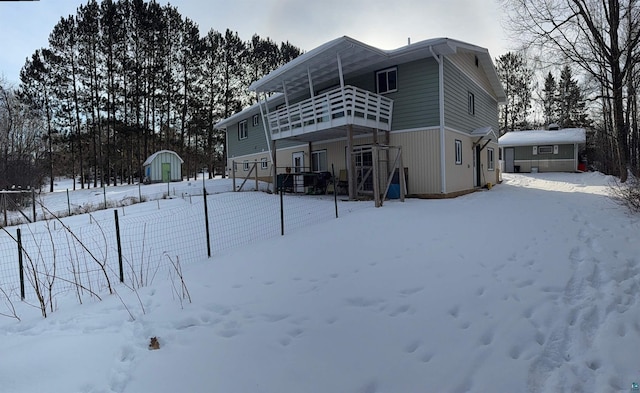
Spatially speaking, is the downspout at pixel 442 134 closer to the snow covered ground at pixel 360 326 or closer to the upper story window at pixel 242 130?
the snow covered ground at pixel 360 326

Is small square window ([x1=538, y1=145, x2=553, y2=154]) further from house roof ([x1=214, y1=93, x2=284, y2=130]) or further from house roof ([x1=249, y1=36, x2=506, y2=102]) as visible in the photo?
house roof ([x1=214, y1=93, x2=284, y2=130])

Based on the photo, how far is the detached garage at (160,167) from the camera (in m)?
26.5

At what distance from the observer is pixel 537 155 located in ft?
98.4

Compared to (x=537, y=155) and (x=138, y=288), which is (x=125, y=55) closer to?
(x=138, y=288)

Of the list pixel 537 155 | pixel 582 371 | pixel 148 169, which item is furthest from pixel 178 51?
pixel 582 371

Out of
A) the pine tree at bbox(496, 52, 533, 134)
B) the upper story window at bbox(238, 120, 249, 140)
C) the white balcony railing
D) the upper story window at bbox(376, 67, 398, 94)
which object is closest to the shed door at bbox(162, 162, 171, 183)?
the upper story window at bbox(238, 120, 249, 140)

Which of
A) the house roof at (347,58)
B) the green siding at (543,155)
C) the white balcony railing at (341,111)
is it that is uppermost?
the house roof at (347,58)

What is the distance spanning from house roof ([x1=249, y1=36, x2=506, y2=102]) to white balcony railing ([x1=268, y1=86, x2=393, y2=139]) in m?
1.19

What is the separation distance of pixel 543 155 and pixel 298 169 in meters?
23.5

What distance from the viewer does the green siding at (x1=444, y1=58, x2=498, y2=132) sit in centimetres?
1311

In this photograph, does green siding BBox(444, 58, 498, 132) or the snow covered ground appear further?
green siding BBox(444, 58, 498, 132)

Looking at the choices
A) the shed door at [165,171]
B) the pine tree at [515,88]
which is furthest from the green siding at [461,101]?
the pine tree at [515,88]

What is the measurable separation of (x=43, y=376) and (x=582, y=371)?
4.12 m

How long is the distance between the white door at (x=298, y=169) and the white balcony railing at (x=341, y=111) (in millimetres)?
2425
